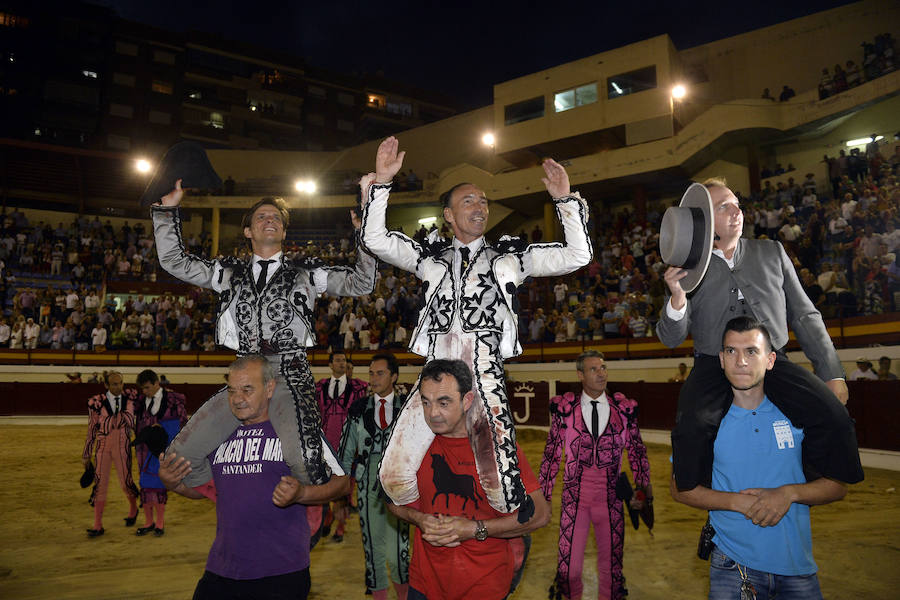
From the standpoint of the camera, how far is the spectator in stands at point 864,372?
421 inches

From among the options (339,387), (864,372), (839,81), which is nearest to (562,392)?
(864,372)

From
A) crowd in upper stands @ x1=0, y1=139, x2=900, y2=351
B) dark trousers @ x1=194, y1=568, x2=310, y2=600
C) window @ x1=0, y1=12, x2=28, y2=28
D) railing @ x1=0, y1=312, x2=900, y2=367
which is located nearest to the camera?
dark trousers @ x1=194, y1=568, x2=310, y2=600

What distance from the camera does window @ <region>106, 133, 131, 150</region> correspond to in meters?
37.7

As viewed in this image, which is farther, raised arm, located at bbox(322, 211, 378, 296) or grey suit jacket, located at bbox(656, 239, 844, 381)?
raised arm, located at bbox(322, 211, 378, 296)

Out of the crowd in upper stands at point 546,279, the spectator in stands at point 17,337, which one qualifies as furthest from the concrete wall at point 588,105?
the spectator in stands at point 17,337

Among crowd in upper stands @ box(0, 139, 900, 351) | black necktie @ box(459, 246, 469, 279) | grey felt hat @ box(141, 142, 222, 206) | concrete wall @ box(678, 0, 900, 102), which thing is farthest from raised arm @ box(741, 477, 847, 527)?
concrete wall @ box(678, 0, 900, 102)

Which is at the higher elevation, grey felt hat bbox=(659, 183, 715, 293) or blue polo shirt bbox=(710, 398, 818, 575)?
grey felt hat bbox=(659, 183, 715, 293)

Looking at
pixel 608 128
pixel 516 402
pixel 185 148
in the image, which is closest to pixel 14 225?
pixel 516 402

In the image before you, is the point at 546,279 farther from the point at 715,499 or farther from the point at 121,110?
the point at 121,110

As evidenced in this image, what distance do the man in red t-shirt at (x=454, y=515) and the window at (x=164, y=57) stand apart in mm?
44687

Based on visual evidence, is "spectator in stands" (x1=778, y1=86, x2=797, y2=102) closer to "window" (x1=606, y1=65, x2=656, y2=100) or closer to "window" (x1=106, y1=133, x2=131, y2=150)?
"window" (x1=606, y1=65, x2=656, y2=100)

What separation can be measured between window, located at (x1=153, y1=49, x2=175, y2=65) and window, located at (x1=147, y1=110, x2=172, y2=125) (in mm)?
3575

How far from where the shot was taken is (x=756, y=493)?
242cm

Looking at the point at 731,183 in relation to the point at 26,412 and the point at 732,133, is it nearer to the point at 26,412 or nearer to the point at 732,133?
the point at 732,133
